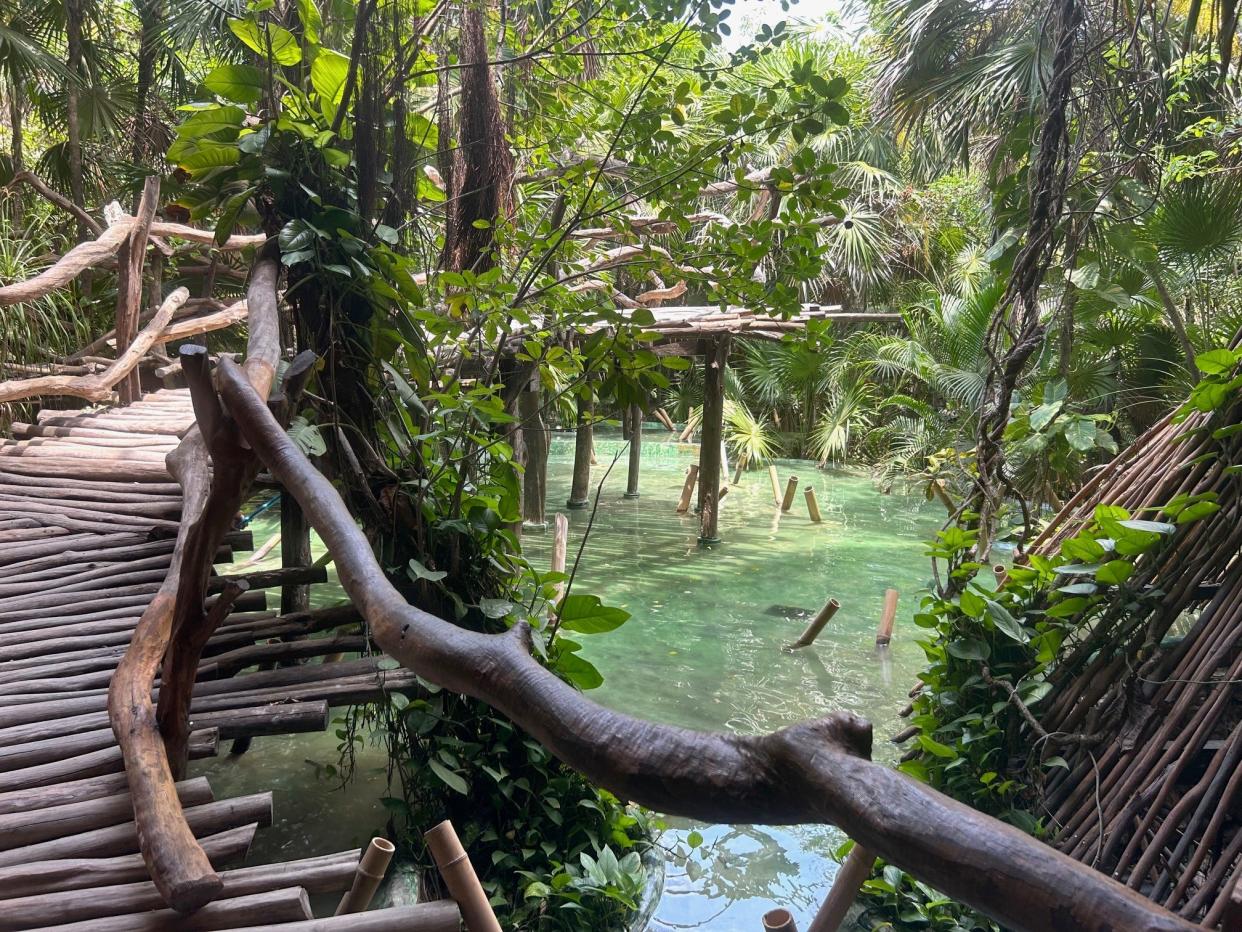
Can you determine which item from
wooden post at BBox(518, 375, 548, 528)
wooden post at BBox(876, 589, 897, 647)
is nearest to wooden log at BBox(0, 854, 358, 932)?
wooden post at BBox(876, 589, 897, 647)

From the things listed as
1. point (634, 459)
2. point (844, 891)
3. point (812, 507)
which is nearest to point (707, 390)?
point (812, 507)

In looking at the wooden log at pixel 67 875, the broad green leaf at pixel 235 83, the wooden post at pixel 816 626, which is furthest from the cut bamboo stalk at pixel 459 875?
the wooden post at pixel 816 626

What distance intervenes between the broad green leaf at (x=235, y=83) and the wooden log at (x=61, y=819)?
6.24 feet

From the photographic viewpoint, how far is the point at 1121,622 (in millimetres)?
2672

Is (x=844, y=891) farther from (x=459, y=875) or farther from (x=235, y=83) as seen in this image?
(x=235, y=83)

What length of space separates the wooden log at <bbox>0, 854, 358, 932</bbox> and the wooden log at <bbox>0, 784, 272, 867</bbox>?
0.13 metres

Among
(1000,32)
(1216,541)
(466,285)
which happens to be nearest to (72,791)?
(466,285)

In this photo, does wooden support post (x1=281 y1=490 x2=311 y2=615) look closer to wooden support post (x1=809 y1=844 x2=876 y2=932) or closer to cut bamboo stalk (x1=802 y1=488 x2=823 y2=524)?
wooden support post (x1=809 y1=844 x2=876 y2=932)

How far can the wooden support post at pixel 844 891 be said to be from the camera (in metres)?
2.32

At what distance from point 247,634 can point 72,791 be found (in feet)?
3.44

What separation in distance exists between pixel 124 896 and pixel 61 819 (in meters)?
0.34

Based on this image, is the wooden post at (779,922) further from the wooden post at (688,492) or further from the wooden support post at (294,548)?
the wooden post at (688,492)

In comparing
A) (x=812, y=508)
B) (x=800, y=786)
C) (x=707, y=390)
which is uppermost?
(x=707, y=390)

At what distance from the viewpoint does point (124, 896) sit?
5.87 feet
